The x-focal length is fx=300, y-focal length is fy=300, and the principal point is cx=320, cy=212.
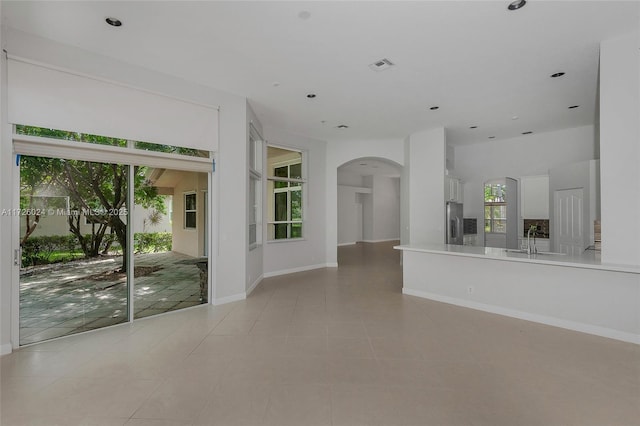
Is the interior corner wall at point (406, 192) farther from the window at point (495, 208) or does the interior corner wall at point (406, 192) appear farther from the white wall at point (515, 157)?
the window at point (495, 208)

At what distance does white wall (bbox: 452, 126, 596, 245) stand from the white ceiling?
73.4 inches

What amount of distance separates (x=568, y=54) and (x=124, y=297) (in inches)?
257

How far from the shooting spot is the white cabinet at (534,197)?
729 centimetres

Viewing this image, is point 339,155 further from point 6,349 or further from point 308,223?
point 6,349

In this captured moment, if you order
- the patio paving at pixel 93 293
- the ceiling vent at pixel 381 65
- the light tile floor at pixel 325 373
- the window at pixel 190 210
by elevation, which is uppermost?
the ceiling vent at pixel 381 65

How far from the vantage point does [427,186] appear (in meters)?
7.10

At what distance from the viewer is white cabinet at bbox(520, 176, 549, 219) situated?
7285 millimetres

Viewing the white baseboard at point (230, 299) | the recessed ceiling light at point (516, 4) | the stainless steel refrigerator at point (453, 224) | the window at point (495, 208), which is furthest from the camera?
the window at point (495, 208)

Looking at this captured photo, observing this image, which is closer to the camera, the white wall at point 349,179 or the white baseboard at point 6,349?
the white baseboard at point 6,349

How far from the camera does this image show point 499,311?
14.4ft

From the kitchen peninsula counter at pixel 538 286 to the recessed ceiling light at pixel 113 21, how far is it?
196 inches

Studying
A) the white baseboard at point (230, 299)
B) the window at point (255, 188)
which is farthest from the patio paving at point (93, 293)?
the window at point (255, 188)

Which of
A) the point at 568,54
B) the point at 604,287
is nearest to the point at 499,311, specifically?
the point at 604,287

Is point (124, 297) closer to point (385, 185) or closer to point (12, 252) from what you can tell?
point (12, 252)
